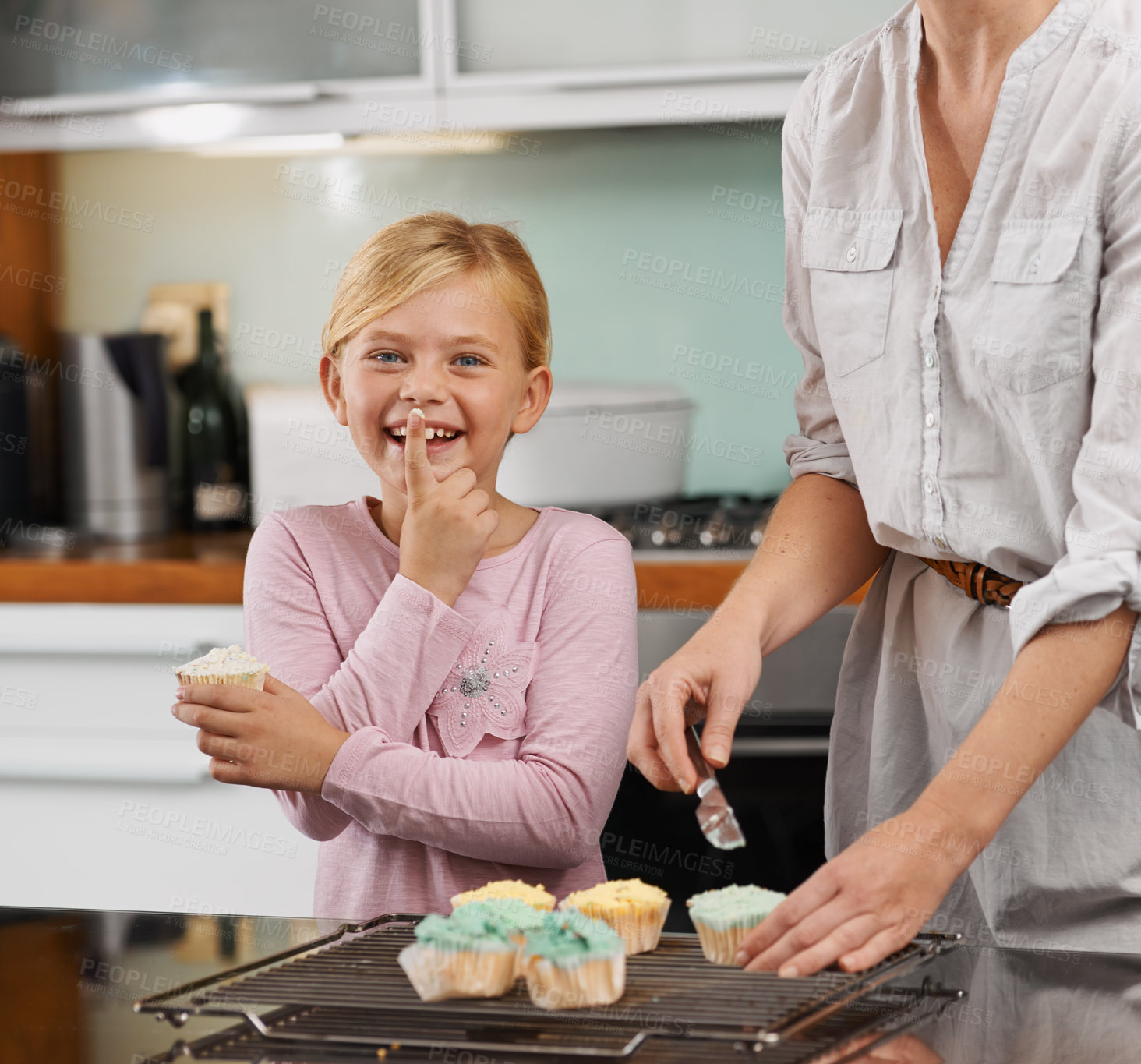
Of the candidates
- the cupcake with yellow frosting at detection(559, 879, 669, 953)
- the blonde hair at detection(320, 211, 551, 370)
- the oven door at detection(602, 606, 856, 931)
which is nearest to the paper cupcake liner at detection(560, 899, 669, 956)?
the cupcake with yellow frosting at detection(559, 879, 669, 953)

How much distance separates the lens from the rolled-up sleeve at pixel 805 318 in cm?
109

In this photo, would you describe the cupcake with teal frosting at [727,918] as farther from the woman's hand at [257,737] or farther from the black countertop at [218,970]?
the woman's hand at [257,737]

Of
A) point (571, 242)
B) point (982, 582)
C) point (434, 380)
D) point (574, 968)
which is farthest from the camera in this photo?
point (571, 242)

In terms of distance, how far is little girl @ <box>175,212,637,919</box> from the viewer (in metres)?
0.97

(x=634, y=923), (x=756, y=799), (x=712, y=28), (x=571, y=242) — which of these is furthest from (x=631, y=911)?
(x=571, y=242)

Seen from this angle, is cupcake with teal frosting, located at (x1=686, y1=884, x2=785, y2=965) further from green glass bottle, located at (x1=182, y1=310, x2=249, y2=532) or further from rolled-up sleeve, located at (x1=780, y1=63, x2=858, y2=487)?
green glass bottle, located at (x1=182, y1=310, x2=249, y2=532)

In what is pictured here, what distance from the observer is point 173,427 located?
2623 millimetres

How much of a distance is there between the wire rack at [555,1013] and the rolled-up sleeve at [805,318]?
47 cm

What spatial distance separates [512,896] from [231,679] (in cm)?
30

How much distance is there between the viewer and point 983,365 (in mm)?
930

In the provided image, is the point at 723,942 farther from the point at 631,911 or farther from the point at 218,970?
the point at 218,970

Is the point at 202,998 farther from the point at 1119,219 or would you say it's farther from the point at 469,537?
the point at 1119,219

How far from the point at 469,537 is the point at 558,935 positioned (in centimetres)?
46

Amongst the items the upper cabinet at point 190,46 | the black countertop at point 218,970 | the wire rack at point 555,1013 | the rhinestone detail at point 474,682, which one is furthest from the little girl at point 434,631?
the upper cabinet at point 190,46
